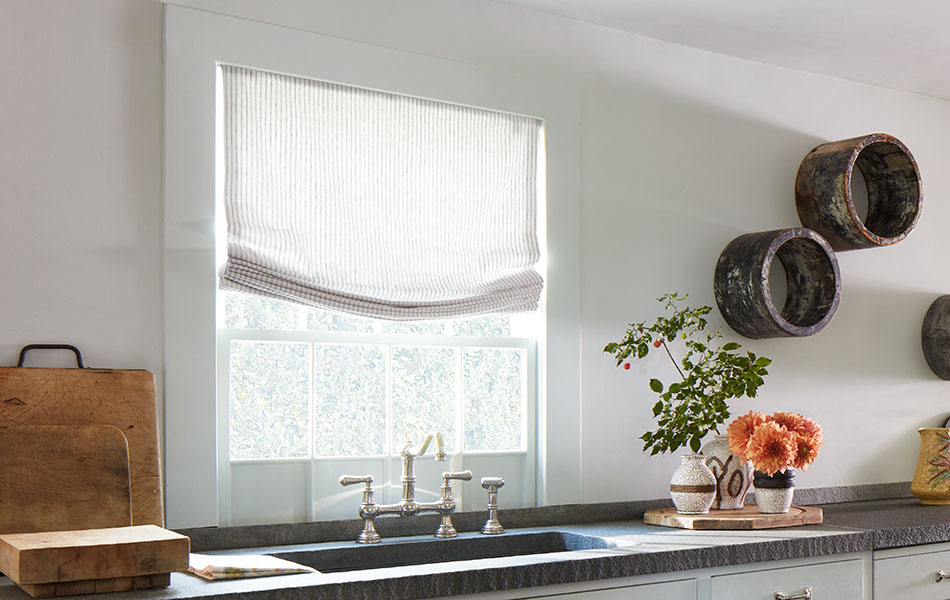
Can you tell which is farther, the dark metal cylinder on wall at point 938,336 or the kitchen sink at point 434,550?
the dark metal cylinder on wall at point 938,336

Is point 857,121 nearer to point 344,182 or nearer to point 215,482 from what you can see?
point 344,182

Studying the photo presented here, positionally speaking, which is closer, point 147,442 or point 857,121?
point 147,442

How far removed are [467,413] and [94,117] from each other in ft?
4.30

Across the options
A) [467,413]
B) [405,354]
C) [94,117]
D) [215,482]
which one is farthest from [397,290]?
[94,117]

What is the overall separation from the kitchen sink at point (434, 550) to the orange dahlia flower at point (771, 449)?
534 millimetres

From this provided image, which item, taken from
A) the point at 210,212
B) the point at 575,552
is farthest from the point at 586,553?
the point at 210,212

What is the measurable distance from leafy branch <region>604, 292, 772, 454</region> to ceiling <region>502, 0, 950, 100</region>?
0.89 m

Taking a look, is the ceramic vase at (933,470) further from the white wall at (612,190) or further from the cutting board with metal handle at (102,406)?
the cutting board with metal handle at (102,406)

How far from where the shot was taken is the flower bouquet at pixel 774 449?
2824 mm

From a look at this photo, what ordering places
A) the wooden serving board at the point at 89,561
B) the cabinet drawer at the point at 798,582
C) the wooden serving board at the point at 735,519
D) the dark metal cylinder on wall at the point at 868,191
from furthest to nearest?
the dark metal cylinder on wall at the point at 868,191 → the wooden serving board at the point at 735,519 → the cabinet drawer at the point at 798,582 → the wooden serving board at the point at 89,561

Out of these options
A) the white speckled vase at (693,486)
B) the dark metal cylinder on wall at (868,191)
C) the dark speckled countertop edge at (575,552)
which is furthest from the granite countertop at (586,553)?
the dark metal cylinder on wall at (868,191)

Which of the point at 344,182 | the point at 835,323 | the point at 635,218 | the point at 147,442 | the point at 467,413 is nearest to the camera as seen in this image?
the point at 147,442

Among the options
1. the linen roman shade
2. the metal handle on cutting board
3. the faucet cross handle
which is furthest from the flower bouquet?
the metal handle on cutting board

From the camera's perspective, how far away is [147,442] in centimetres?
230
